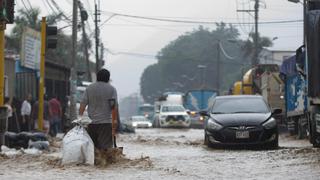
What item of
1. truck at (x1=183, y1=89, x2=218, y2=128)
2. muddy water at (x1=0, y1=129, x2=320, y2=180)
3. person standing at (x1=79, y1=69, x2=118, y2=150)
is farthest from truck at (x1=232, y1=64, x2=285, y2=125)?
truck at (x1=183, y1=89, x2=218, y2=128)

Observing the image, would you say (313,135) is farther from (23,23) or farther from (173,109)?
(23,23)

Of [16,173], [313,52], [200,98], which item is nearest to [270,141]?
[313,52]

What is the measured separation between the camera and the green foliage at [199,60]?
412ft

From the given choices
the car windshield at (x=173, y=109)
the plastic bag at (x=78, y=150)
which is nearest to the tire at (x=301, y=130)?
the plastic bag at (x=78, y=150)

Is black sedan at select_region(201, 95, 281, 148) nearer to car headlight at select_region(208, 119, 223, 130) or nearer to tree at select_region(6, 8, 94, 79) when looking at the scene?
car headlight at select_region(208, 119, 223, 130)

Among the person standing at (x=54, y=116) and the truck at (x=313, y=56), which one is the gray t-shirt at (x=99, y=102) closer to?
the truck at (x=313, y=56)

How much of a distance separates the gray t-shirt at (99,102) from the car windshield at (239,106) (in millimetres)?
5968

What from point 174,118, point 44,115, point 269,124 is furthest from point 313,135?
point 174,118

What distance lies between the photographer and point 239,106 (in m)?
19.0

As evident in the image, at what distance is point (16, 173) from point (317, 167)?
15.7 ft

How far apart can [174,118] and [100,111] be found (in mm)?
34055

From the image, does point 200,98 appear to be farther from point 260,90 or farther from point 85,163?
point 85,163

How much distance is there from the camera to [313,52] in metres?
13.9

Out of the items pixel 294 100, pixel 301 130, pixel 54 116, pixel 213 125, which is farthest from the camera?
pixel 54 116
